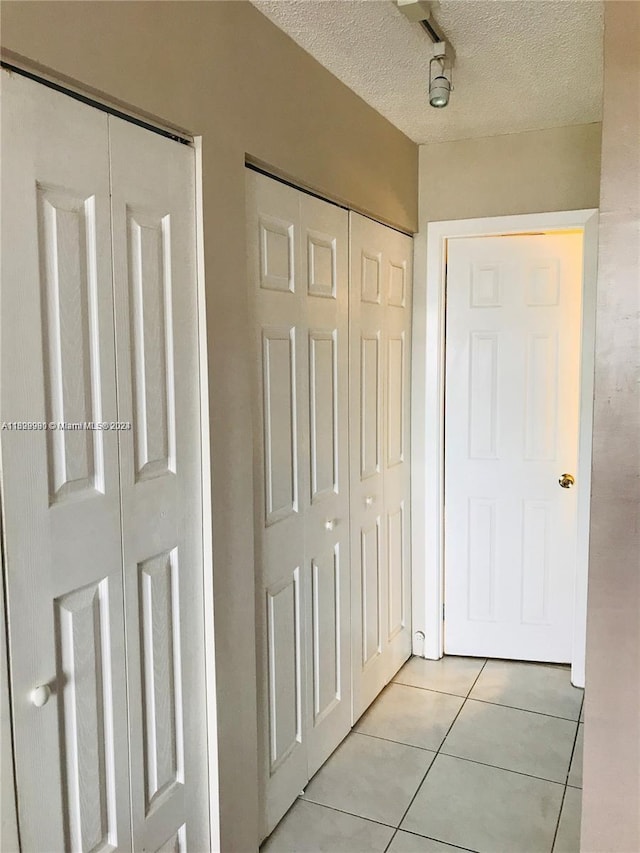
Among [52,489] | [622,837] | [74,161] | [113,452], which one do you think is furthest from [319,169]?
[622,837]

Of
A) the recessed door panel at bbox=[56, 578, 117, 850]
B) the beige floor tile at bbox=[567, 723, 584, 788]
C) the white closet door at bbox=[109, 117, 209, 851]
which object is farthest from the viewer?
the beige floor tile at bbox=[567, 723, 584, 788]

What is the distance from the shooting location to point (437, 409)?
3275mm

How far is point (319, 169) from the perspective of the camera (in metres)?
2.25

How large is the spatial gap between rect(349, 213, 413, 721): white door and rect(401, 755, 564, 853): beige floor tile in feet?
1.62

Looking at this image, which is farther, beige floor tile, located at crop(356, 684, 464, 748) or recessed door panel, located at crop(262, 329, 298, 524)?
beige floor tile, located at crop(356, 684, 464, 748)

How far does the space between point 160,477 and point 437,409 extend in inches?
74.9

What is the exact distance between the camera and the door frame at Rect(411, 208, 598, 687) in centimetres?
299

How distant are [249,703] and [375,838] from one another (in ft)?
2.14

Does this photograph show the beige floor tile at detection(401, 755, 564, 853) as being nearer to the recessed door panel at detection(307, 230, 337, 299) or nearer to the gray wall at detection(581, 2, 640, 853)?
the gray wall at detection(581, 2, 640, 853)

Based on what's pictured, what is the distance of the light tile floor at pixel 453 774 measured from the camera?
7.07 ft

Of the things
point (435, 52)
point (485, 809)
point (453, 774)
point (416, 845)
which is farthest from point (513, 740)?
point (435, 52)

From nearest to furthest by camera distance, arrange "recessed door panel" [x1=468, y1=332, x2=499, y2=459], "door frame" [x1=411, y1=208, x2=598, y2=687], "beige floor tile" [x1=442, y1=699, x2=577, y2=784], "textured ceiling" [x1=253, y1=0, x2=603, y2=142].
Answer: "textured ceiling" [x1=253, y1=0, x2=603, y2=142] → "beige floor tile" [x1=442, y1=699, x2=577, y2=784] → "door frame" [x1=411, y1=208, x2=598, y2=687] → "recessed door panel" [x1=468, y1=332, x2=499, y2=459]

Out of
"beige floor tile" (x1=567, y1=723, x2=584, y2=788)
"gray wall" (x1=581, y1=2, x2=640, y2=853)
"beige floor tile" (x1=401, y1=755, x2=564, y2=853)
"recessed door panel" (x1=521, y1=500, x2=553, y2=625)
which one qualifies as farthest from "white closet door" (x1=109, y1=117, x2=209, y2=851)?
"recessed door panel" (x1=521, y1=500, x2=553, y2=625)

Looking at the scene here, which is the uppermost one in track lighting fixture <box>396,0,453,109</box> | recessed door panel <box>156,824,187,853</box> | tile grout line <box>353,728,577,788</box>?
track lighting fixture <box>396,0,453,109</box>
